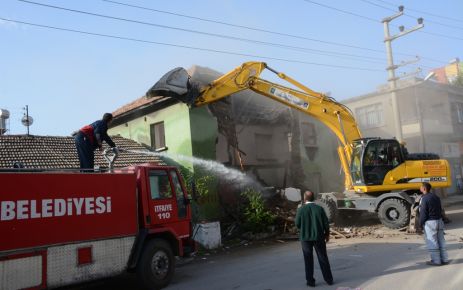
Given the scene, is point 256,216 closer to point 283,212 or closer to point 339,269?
point 283,212

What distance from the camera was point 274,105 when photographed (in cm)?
1988

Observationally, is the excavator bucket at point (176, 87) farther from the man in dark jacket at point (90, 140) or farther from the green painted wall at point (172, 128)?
the man in dark jacket at point (90, 140)

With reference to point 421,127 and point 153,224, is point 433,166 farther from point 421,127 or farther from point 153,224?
point 421,127

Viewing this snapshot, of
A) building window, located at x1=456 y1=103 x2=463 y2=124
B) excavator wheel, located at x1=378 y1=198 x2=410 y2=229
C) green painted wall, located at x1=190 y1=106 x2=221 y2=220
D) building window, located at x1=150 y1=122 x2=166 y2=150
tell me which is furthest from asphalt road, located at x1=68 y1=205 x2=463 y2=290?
building window, located at x1=456 y1=103 x2=463 y2=124

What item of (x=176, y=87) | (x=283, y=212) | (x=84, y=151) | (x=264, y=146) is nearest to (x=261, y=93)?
(x=176, y=87)

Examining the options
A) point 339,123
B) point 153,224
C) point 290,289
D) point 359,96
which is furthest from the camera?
point 359,96

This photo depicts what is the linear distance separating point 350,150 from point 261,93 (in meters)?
3.83

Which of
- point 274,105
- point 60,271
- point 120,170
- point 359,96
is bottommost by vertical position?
point 60,271

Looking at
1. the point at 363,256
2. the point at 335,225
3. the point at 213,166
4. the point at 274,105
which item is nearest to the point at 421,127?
the point at 274,105

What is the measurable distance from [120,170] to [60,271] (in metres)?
2.36

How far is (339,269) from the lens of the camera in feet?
27.8

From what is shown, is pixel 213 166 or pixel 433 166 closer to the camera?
pixel 433 166

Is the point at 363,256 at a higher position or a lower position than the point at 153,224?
lower

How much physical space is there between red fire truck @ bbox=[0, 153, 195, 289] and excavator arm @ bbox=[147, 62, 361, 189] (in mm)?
6748
